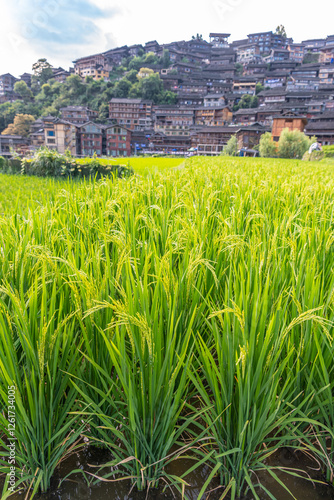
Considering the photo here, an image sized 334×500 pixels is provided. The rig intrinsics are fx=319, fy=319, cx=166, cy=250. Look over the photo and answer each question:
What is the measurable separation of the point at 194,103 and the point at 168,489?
78.7 m

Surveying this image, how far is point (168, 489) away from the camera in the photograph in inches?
45.0

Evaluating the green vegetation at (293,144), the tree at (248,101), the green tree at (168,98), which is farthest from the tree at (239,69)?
the green vegetation at (293,144)

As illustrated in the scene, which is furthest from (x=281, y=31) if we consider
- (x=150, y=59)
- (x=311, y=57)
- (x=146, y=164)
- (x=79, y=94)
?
(x=146, y=164)

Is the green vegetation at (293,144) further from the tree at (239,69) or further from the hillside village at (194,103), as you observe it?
the tree at (239,69)

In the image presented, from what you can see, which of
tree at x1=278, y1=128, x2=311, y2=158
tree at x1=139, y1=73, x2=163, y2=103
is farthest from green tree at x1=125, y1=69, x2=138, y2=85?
tree at x1=278, y1=128, x2=311, y2=158

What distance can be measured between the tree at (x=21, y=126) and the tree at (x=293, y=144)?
49.6 meters

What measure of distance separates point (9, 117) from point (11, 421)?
83745 mm

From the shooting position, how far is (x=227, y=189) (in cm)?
389

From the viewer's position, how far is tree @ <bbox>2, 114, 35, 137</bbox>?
6294cm

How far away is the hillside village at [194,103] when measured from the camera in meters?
54.3

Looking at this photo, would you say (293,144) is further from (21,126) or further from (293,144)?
(21,126)

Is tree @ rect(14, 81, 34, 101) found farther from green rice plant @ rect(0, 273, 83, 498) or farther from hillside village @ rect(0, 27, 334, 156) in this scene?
green rice plant @ rect(0, 273, 83, 498)

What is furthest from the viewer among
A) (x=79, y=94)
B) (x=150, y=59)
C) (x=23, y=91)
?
(x=150, y=59)

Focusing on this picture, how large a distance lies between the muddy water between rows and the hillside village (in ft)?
142
